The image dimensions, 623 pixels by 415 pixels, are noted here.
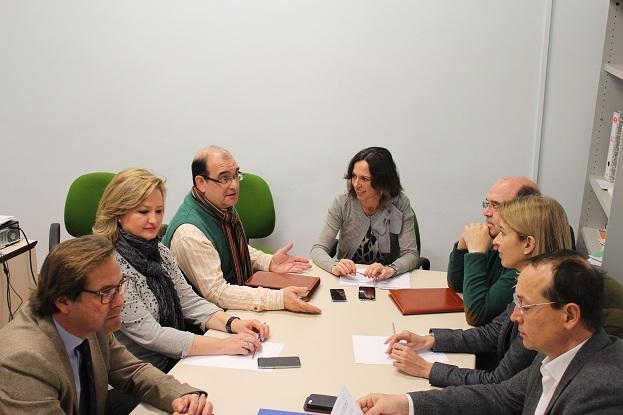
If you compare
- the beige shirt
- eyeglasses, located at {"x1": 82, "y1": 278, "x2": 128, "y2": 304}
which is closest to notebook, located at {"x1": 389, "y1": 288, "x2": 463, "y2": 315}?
the beige shirt

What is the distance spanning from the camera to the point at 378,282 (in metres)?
2.78

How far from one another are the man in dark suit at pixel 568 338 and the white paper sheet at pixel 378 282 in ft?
3.88

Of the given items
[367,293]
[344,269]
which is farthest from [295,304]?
[344,269]

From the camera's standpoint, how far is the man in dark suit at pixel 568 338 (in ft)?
4.31

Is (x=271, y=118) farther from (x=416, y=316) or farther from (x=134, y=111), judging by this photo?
(x=416, y=316)

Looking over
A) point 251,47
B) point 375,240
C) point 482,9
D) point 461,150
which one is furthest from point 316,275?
point 482,9

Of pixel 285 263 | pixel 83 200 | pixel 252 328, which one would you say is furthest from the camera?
pixel 83 200

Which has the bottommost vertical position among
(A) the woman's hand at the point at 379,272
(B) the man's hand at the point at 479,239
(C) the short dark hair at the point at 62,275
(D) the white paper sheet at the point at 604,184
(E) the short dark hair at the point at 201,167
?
(A) the woman's hand at the point at 379,272

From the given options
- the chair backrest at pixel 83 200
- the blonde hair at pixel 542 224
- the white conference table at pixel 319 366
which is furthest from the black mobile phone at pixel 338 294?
the chair backrest at pixel 83 200

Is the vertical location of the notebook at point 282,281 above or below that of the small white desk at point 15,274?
above

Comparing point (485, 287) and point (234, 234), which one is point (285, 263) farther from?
point (485, 287)

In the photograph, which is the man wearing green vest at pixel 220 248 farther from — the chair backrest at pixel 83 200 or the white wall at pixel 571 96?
the white wall at pixel 571 96

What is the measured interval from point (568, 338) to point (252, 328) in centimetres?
115

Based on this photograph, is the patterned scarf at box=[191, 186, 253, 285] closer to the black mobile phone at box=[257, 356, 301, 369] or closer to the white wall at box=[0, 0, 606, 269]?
the black mobile phone at box=[257, 356, 301, 369]
